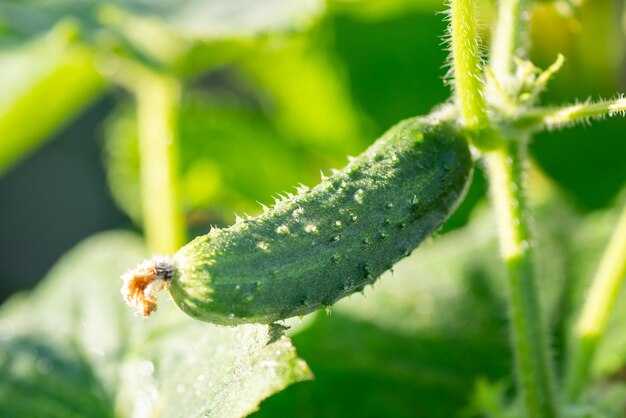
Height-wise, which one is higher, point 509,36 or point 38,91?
point 38,91

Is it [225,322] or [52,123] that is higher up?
[52,123]

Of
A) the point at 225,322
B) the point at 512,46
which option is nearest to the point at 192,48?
the point at 512,46

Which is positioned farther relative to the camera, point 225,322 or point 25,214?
point 25,214

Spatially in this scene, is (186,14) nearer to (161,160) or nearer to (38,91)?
(161,160)

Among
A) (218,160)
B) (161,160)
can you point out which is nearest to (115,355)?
(161,160)

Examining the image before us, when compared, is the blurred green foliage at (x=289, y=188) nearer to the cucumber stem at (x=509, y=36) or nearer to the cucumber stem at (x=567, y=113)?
the cucumber stem at (x=509, y=36)

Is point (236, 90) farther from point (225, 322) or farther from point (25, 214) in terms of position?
point (225, 322)
